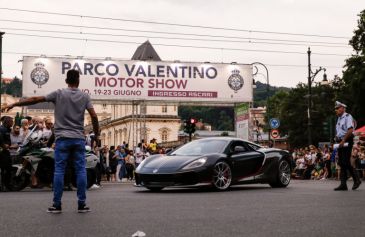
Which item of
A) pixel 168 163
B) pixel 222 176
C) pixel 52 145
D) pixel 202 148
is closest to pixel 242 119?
pixel 52 145

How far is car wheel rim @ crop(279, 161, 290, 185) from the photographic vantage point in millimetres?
16933

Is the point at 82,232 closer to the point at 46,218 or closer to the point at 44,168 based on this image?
the point at 46,218

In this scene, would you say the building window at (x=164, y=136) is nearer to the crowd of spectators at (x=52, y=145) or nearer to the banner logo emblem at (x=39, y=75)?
the banner logo emblem at (x=39, y=75)

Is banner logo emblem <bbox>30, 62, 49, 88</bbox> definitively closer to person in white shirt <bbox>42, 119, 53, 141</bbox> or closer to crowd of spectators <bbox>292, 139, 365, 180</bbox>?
crowd of spectators <bbox>292, 139, 365, 180</bbox>

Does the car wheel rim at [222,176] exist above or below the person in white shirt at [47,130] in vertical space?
below

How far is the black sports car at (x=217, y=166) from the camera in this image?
584 inches

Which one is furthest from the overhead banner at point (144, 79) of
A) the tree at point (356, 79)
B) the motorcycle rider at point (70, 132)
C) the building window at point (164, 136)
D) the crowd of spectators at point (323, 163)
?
the building window at point (164, 136)

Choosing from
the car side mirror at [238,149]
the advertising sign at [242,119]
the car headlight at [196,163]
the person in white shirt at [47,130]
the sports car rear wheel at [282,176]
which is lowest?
Result: the sports car rear wheel at [282,176]

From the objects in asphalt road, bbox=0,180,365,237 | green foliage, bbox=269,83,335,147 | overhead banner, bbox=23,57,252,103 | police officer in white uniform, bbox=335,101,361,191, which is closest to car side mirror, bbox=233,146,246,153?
police officer in white uniform, bbox=335,101,361,191

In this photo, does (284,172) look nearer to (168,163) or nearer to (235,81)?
(168,163)

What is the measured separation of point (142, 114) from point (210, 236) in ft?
108

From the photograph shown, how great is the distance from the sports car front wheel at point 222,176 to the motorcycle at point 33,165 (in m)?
3.03

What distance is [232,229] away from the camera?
696 cm

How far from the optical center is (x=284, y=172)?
55.9 feet
